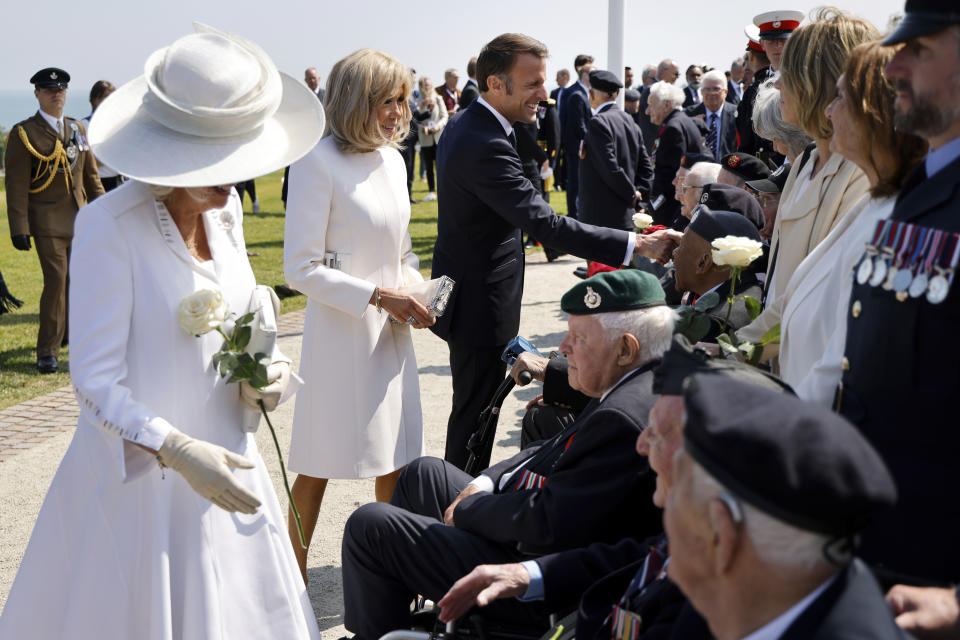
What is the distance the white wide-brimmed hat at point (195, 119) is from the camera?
2504 millimetres

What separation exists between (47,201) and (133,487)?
643 cm

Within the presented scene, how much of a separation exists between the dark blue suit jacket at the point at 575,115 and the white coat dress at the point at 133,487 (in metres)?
10.2

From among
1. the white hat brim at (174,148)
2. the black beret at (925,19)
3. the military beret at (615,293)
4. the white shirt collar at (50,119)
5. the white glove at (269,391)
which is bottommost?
the white shirt collar at (50,119)

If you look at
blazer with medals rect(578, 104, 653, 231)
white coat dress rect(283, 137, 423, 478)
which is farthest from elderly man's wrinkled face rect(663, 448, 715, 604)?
blazer with medals rect(578, 104, 653, 231)

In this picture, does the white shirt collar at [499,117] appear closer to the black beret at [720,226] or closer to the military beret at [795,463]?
the black beret at [720,226]

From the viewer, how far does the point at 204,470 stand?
244cm

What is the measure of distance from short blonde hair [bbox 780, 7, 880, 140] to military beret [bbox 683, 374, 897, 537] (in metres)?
1.96

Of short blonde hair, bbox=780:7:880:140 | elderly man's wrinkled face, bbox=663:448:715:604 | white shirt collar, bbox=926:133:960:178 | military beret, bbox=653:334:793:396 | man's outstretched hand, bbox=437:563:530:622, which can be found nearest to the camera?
elderly man's wrinkled face, bbox=663:448:715:604

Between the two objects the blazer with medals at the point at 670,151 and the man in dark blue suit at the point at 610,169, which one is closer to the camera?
the blazer with medals at the point at 670,151

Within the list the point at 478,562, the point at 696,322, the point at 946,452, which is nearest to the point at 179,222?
the point at 478,562

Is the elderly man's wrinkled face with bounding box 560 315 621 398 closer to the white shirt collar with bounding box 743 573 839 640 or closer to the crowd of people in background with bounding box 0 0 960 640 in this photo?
the crowd of people in background with bounding box 0 0 960 640

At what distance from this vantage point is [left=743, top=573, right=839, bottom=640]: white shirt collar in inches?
58.2

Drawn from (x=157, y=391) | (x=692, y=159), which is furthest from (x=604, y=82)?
(x=157, y=391)

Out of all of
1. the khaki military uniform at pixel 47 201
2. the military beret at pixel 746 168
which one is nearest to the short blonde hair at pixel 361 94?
the military beret at pixel 746 168
